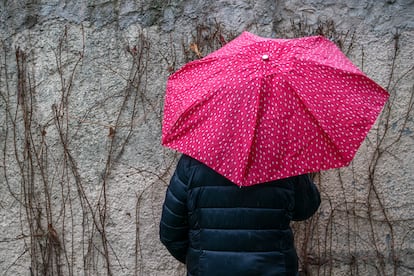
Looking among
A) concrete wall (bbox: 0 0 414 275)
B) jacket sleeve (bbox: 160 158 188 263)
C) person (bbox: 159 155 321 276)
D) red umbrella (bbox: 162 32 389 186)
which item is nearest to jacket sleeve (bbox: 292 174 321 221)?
person (bbox: 159 155 321 276)

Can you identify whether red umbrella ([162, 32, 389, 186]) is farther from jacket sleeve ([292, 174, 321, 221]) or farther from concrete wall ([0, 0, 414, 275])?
concrete wall ([0, 0, 414, 275])

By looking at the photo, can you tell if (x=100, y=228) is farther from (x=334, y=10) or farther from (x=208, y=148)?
(x=334, y=10)

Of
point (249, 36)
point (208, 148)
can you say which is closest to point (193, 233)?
point (208, 148)

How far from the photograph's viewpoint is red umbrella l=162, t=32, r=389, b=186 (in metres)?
1.65

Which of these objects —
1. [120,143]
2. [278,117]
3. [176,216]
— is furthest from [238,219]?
[120,143]

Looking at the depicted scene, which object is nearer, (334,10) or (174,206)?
(174,206)

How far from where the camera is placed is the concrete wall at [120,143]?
2695 millimetres

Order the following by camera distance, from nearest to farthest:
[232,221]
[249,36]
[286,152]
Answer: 1. [286,152]
2. [232,221]
3. [249,36]

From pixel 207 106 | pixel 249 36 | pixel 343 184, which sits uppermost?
pixel 249 36

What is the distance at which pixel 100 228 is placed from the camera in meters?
2.78

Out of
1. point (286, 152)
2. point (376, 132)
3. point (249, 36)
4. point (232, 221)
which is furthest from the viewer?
point (376, 132)

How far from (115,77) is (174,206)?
1.08m

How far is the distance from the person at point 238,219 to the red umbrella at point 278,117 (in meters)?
0.17

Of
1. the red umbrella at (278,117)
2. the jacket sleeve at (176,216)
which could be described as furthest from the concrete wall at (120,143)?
the red umbrella at (278,117)
